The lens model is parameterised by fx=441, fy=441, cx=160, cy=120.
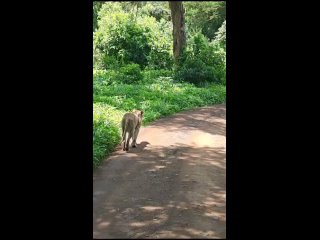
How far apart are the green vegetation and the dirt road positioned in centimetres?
113

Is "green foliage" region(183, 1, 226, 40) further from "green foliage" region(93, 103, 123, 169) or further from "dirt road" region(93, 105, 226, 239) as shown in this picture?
"dirt road" region(93, 105, 226, 239)

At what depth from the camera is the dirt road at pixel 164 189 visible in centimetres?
491

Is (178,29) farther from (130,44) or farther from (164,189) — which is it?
(164,189)

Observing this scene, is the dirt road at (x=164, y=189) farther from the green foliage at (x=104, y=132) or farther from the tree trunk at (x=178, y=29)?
the tree trunk at (x=178, y=29)

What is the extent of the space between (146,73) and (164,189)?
13.0m

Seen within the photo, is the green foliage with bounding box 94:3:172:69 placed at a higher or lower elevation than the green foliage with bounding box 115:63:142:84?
higher

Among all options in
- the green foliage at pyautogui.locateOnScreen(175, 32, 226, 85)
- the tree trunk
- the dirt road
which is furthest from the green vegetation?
the dirt road

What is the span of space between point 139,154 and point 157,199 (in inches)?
93.8

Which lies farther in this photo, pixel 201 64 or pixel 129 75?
pixel 201 64

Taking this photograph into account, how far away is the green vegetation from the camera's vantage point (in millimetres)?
12320

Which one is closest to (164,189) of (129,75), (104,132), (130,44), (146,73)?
(104,132)

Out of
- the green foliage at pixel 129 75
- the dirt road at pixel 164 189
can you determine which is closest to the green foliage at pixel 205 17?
the green foliage at pixel 129 75

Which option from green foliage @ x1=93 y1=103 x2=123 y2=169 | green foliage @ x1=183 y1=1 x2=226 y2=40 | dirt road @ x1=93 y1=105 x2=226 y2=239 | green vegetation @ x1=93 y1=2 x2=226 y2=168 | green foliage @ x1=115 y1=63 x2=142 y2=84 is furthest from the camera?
green foliage @ x1=183 y1=1 x2=226 y2=40

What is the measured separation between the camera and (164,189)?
631 centimetres
